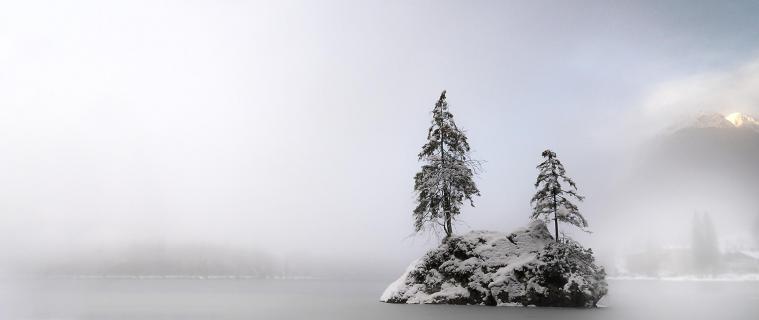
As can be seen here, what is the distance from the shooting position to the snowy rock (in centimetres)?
3784

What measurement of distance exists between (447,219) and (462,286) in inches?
290

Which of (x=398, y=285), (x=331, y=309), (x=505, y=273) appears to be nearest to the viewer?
(x=331, y=309)

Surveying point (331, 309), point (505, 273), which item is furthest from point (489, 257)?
point (331, 309)

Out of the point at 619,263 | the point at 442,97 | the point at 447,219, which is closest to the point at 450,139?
the point at 442,97

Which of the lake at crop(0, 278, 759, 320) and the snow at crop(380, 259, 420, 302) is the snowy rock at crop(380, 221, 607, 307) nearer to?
the snow at crop(380, 259, 420, 302)

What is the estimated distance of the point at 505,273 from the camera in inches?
1547

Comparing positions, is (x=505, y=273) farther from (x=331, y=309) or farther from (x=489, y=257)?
(x=331, y=309)

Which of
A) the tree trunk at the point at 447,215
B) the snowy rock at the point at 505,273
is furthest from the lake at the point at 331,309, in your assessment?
the tree trunk at the point at 447,215

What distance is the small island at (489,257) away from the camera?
38.2 metres

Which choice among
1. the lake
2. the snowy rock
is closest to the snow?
the snowy rock

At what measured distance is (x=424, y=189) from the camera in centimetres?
4766

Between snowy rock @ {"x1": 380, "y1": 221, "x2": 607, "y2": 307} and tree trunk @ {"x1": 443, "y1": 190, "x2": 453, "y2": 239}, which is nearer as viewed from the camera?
snowy rock @ {"x1": 380, "y1": 221, "x2": 607, "y2": 307}

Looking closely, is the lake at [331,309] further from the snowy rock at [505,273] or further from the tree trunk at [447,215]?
the tree trunk at [447,215]

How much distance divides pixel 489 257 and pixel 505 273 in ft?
8.09
